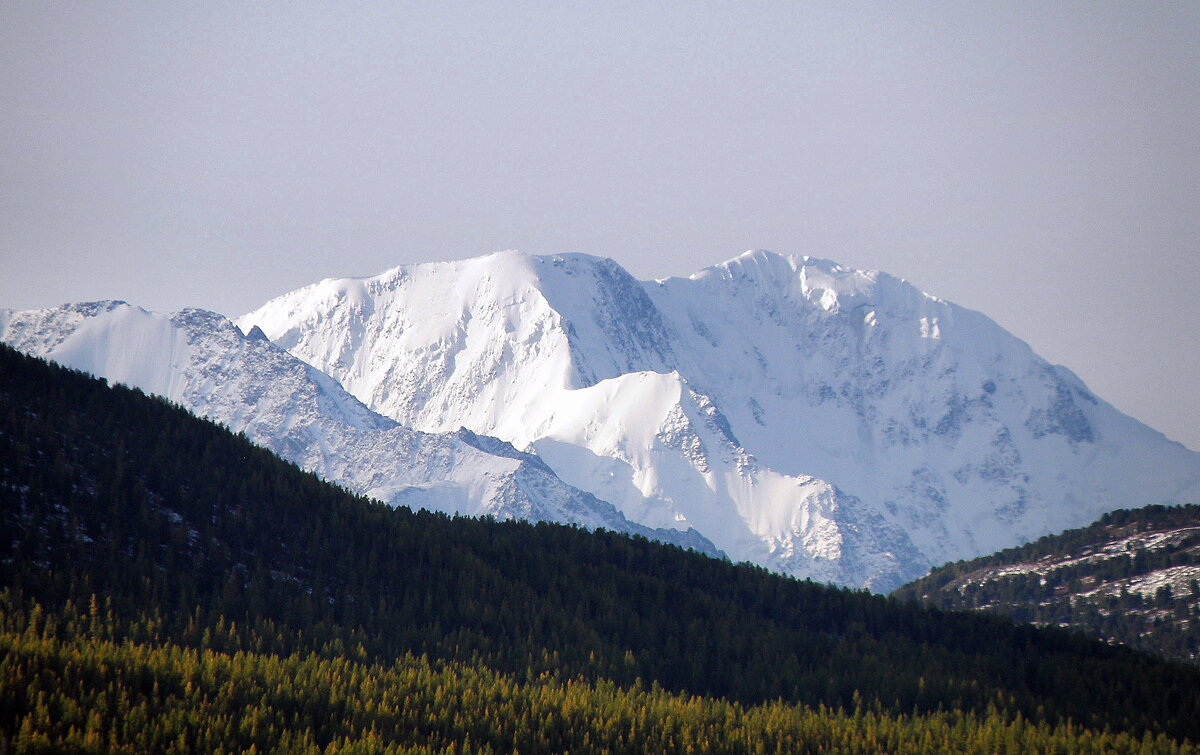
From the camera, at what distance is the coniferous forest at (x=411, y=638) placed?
80500 millimetres

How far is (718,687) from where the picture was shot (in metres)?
130

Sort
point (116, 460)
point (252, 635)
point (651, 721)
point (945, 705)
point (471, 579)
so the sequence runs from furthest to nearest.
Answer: point (471, 579), point (116, 460), point (945, 705), point (252, 635), point (651, 721)

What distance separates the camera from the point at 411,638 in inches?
4850

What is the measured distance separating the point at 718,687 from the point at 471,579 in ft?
90.8

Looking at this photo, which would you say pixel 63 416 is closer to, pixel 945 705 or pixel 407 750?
pixel 407 750

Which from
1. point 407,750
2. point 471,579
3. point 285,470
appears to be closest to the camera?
point 407,750

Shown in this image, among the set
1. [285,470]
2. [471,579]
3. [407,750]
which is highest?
[285,470]

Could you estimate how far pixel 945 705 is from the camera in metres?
121

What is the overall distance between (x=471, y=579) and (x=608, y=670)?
22.5m

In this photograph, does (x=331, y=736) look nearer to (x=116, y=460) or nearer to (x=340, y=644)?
(x=340, y=644)

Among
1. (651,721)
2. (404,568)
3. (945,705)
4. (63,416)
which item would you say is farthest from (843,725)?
(63,416)

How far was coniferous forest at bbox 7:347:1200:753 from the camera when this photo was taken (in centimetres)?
8050

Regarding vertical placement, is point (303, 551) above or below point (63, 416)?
below

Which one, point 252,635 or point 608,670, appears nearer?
point 252,635
